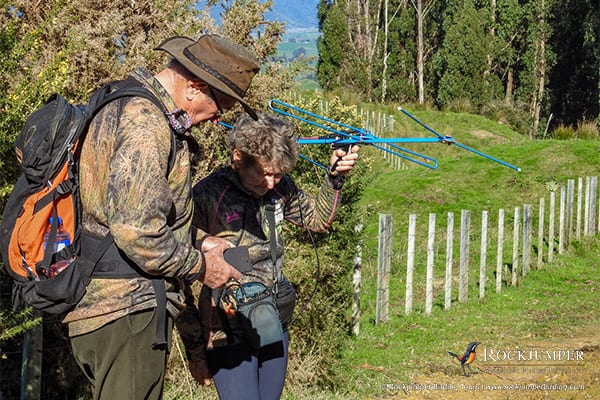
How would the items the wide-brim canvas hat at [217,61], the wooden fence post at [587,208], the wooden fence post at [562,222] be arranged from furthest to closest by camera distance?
the wooden fence post at [587,208] < the wooden fence post at [562,222] < the wide-brim canvas hat at [217,61]

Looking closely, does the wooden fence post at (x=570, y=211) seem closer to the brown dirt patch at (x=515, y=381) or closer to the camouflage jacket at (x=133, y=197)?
the brown dirt patch at (x=515, y=381)

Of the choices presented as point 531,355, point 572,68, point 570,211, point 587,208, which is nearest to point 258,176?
point 531,355

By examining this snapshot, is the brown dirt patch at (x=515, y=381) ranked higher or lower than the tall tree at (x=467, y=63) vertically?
lower

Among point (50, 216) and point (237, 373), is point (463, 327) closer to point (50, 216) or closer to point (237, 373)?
point (237, 373)

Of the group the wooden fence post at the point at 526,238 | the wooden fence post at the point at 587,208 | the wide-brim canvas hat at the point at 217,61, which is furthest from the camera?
the wooden fence post at the point at 587,208

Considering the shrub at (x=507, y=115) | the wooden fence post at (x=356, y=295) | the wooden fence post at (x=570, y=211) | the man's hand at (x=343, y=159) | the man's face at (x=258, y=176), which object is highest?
the shrub at (x=507, y=115)

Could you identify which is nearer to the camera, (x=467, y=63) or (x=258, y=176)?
(x=258, y=176)

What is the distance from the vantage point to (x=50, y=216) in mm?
2783

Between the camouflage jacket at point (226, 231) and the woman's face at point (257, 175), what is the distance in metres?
0.04

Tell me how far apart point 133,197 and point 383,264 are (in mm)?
7220

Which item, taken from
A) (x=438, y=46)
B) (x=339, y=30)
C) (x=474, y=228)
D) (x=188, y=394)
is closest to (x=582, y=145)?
(x=474, y=228)

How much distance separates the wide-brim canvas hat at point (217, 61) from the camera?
2.91 m

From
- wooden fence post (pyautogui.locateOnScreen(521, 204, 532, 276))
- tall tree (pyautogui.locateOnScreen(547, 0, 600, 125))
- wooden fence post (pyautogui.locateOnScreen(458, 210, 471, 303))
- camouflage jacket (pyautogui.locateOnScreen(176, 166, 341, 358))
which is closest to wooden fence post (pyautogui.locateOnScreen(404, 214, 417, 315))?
wooden fence post (pyautogui.locateOnScreen(458, 210, 471, 303))

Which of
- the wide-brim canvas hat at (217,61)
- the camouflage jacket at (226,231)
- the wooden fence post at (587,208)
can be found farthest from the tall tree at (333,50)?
the wide-brim canvas hat at (217,61)
